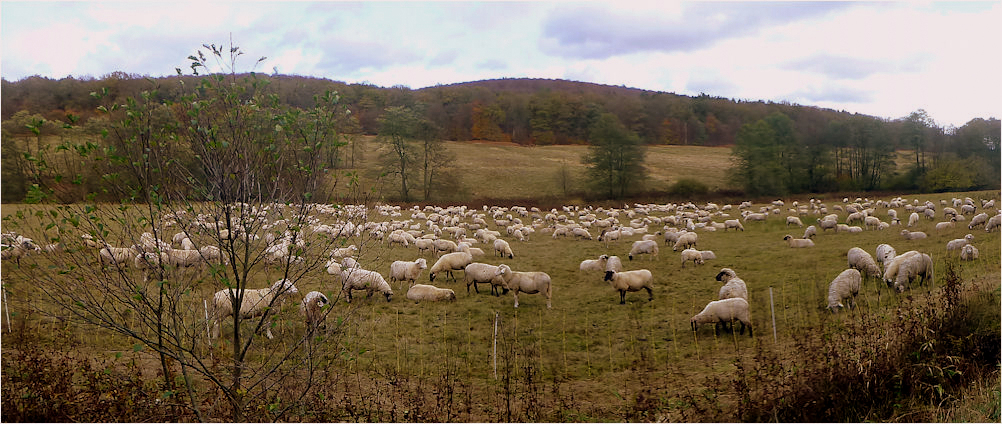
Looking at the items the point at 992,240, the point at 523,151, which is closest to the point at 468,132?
the point at 523,151

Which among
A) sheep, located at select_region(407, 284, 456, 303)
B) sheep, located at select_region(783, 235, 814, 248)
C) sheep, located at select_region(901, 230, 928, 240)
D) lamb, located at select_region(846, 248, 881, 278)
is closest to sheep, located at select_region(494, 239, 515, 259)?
sheep, located at select_region(407, 284, 456, 303)

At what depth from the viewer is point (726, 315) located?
38.8 feet

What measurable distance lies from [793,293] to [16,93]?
16.9 meters

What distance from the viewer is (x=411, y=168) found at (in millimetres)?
54625

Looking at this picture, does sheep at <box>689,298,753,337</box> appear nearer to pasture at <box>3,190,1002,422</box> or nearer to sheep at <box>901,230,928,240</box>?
pasture at <box>3,190,1002,422</box>

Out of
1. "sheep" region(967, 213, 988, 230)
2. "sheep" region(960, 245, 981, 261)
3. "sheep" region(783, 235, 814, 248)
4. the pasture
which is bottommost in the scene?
the pasture

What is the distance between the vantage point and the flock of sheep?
642cm

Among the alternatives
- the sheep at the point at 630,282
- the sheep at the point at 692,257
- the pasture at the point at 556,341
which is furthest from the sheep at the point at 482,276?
the sheep at the point at 692,257

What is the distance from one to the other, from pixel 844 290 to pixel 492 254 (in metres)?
13.5

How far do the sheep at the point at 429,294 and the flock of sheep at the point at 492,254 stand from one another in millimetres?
27

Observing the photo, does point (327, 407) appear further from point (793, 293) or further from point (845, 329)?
point (793, 293)

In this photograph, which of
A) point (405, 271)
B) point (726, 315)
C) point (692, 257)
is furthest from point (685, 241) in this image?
point (405, 271)

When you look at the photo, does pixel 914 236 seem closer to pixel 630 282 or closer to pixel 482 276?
pixel 630 282

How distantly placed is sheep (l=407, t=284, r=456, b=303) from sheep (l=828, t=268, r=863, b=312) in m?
8.93
